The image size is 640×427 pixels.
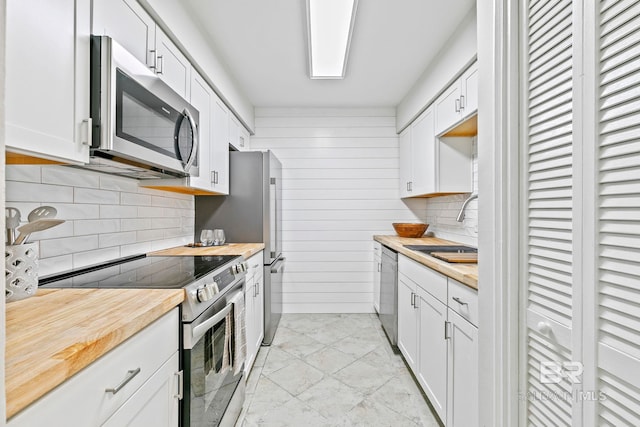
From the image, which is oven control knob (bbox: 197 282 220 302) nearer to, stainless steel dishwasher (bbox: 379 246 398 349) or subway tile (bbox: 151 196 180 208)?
subway tile (bbox: 151 196 180 208)

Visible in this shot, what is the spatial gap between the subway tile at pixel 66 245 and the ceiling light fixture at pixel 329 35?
5.79ft

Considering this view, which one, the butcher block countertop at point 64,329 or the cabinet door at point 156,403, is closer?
the butcher block countertop at point 64,329

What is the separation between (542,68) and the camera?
905mm

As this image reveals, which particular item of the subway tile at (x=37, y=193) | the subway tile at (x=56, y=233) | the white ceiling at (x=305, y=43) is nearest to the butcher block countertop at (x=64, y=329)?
the subway tile at (x=56, y=233)

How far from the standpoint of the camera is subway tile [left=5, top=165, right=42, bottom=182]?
1.20 m

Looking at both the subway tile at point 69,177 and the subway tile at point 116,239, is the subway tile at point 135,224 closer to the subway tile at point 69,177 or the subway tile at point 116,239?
the subway tile at point 116,239

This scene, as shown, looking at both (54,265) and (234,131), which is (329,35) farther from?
(54,265)

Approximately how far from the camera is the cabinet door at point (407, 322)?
2.29 meters

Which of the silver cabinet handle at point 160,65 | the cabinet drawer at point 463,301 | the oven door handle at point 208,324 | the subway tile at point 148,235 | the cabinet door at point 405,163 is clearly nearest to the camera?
the oven door handle at point 208,324

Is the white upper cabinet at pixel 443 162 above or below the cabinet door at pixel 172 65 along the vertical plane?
below

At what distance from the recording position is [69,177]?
1479mm

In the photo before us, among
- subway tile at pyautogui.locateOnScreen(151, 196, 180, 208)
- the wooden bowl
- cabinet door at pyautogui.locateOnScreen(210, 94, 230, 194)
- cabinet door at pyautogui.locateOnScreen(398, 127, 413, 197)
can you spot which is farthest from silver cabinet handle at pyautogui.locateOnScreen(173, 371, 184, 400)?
cabinet door at pyautogui.locateOnScreen(398, 127, 413, 197)

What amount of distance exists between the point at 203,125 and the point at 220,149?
0.37m

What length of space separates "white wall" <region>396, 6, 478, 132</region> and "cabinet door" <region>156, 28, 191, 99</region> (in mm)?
1762
